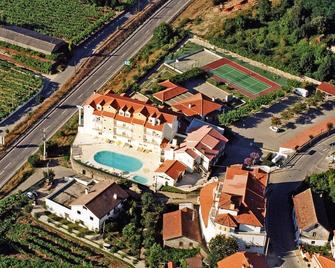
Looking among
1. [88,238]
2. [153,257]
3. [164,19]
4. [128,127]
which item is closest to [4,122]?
[128,127]

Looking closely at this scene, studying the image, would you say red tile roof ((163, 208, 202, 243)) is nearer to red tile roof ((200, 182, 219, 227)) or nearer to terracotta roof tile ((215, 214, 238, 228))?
red tile roof ((200, 182, 219, 227))

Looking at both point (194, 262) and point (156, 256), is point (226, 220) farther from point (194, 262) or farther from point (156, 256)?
point (156, 256)

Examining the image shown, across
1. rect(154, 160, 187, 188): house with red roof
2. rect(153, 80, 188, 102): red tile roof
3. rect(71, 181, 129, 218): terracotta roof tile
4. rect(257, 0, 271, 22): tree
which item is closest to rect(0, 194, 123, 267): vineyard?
rect(71, 181, 129, 218): terracotta roof tile

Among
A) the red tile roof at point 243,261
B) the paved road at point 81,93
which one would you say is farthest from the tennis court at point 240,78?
the red tile roof at point 243,261

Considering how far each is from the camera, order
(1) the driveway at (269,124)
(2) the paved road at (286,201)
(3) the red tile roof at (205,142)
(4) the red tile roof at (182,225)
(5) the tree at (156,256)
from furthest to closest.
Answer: (1) the driveway at (269,124)
(3) the red tile roof at (205,142)
(4) the red tile roof at (182,225)
(2) the paved road at (286,201)
(5) the tree at (156,256)

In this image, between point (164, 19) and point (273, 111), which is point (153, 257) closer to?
point (273, 111)

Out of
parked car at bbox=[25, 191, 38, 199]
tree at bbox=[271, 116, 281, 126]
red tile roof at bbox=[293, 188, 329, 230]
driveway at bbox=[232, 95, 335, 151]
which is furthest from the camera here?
tree at bbox=[271, 116, 281, 126]

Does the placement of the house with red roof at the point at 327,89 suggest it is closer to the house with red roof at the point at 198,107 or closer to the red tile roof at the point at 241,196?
the house with red roof at the point at 198,107
